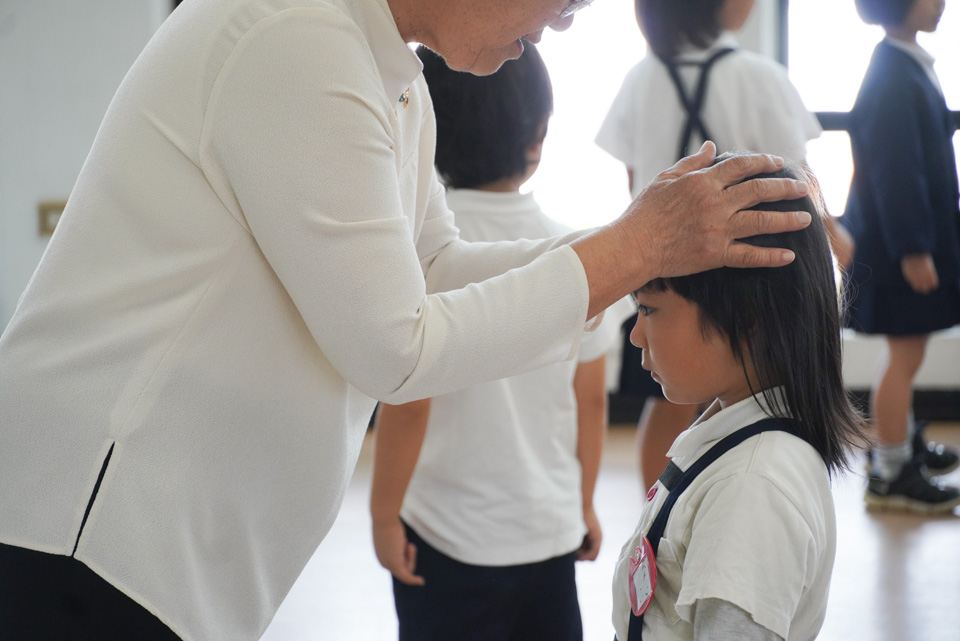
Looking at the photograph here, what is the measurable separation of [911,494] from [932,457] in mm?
261

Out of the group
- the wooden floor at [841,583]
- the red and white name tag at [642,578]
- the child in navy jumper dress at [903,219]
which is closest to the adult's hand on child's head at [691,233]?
the red and white name tag at [642,578]

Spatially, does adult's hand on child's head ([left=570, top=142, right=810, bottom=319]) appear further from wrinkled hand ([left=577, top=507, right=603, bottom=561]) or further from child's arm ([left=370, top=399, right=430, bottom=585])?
wrinkled hand ([left=577, top=507, right=603, bottom=561])

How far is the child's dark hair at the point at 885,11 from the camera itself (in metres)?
2.95

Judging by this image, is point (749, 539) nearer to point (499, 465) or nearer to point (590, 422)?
point (499, 465)

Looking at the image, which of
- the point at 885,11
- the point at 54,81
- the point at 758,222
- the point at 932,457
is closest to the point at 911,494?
the point at 932,457

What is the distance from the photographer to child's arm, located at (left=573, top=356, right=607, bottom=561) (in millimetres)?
1618

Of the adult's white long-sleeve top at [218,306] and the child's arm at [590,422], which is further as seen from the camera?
the child's arm at [590,422]

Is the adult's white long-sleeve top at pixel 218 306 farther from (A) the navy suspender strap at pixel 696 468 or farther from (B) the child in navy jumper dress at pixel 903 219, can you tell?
(B) the child in navy jumper dress at pixel 903 219

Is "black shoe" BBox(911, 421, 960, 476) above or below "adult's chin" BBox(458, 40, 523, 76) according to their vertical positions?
below

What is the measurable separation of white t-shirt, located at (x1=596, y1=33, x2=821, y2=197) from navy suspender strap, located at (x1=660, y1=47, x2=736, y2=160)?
1cm

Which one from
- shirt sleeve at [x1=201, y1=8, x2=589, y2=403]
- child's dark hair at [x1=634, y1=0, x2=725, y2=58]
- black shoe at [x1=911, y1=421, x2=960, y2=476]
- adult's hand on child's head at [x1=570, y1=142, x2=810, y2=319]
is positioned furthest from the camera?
black shoe at [x1=911, y1=421, x2=960, y2=476]

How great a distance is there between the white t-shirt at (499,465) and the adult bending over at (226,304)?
0.52 metres

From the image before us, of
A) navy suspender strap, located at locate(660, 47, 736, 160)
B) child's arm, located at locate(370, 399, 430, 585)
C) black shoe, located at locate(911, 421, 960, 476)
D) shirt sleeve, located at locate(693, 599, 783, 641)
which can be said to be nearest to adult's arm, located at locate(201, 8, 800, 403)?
shirt sleeve, located at locate(693, 599, 783, 641)

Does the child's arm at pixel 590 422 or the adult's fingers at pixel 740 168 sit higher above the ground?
the adult's fingers at pixel 740 168
